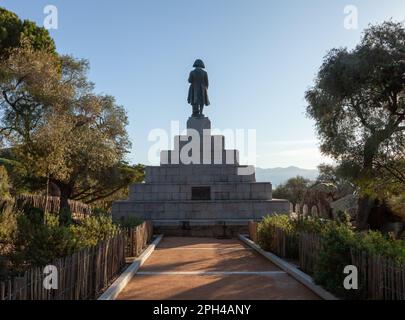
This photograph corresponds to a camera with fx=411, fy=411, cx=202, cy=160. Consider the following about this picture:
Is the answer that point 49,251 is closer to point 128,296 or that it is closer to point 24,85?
point 128,296

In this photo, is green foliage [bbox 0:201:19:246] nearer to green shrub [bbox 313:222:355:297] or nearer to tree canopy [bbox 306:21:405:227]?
green shrub [bbox 313:222:355:297]

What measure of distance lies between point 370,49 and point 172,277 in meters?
16.0

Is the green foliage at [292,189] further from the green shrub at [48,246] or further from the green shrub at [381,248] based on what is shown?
the green shrub at [48,246]

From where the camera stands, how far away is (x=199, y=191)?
2419cm

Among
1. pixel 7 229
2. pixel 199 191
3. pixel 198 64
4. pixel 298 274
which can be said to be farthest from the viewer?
pixel 198 64

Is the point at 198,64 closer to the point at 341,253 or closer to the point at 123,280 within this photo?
the point at 123,280

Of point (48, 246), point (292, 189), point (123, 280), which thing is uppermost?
point (292, 189)

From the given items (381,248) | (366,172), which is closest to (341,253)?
(381,248)

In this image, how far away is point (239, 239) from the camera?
1948cm

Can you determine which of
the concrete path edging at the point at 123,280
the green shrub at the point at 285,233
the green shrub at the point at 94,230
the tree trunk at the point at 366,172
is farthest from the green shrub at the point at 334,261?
the tree trunk at the point at 366,172

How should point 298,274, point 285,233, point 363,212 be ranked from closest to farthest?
point 298,274, point 285,233, point 363,212

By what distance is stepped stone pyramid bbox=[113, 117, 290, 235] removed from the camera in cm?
2231
